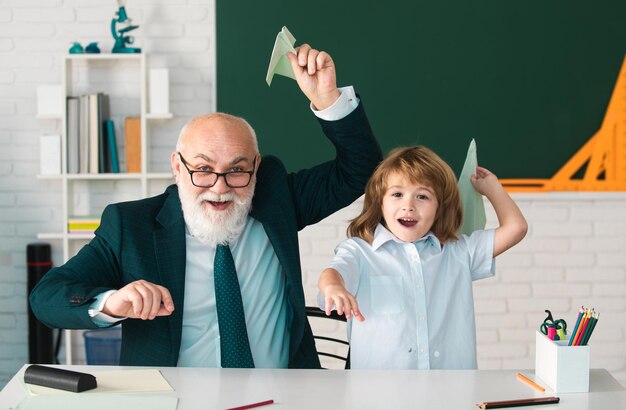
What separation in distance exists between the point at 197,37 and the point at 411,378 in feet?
8.81

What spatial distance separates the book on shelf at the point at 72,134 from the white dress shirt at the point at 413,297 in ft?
6.85

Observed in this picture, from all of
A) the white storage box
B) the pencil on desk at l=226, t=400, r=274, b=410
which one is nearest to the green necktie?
the pencil on desk at l=226, t=400, r=274, b=410

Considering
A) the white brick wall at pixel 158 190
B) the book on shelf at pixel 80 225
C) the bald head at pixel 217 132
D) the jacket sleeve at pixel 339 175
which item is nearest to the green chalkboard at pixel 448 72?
the white brick wall at pixel 158 190

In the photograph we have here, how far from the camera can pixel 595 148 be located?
13.9ft

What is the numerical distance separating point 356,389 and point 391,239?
62cm

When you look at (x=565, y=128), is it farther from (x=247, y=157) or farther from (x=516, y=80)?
(x=247, y=157)

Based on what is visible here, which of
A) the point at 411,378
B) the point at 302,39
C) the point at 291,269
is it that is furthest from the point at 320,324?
the point at 411,378

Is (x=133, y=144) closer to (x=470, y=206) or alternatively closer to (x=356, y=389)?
(x=470, y=206)

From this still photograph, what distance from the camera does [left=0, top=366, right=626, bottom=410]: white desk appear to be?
1.78 metres

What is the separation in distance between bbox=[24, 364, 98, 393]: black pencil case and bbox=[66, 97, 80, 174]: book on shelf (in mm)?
2386

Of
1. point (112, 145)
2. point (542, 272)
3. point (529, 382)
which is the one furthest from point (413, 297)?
point (112, 145)

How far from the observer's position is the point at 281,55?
232 centimetres

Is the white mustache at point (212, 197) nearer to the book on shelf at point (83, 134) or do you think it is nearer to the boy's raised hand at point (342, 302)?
the boy's raised hand at point (342, 302)

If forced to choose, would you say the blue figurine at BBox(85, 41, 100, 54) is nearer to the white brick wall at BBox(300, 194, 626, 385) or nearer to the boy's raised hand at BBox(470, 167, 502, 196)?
the white brick wall at BBox(300, 194, 626, 385)
